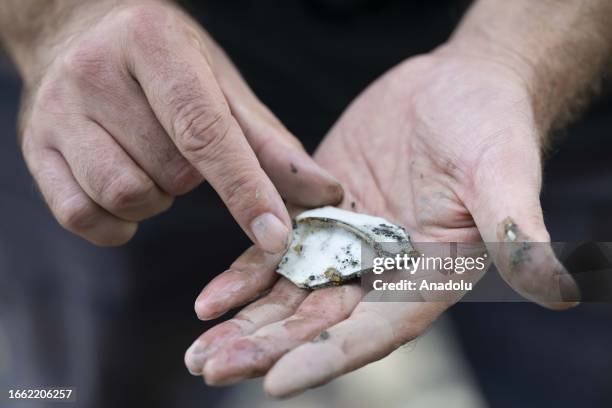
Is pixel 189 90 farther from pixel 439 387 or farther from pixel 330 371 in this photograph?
pixel 439 387

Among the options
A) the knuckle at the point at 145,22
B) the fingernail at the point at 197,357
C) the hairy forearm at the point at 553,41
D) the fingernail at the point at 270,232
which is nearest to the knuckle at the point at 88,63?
the knuckle at the point at 145,22

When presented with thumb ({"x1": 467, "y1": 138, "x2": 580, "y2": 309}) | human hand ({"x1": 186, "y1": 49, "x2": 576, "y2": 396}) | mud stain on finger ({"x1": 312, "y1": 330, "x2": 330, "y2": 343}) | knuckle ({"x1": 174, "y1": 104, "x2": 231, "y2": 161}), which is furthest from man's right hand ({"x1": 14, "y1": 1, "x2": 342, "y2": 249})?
thumb ({"x1": 467, "y1": 138, "x2": 580, "y2": 309})

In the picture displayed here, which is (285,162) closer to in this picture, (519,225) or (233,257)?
(519,225)

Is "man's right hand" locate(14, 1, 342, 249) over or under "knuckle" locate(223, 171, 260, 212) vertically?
over

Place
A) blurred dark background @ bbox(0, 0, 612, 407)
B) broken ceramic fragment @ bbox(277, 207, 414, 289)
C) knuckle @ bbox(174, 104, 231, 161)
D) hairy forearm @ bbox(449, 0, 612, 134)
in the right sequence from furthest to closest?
blurred dark background @ bbox(0, 0, 612, 407), hairy forearm @ bbox(449, 0, 612, 134), broken ceramic fragment @ bbox(277, 207, 414, 289), knuckle @ bbox(174, 104, 231, 161)

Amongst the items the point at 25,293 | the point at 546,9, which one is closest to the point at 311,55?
the point at 546,9

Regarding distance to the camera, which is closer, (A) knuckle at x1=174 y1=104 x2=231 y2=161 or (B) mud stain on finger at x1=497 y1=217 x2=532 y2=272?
(B) mud stain on finger at x1=497 y1=217 x2=532 y2=272

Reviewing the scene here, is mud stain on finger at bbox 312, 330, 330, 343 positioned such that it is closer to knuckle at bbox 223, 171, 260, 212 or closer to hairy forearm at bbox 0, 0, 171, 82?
knuckle at bbox 223, 171, 260, 212

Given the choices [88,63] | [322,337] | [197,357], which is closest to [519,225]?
[322,337]
